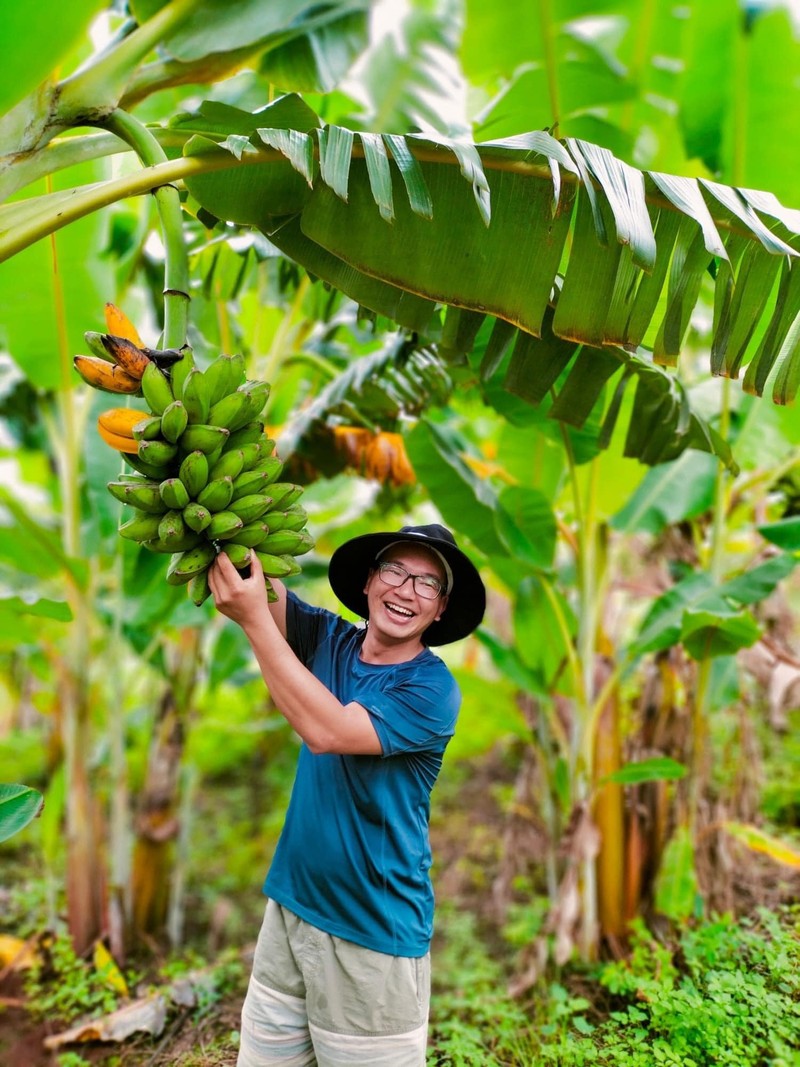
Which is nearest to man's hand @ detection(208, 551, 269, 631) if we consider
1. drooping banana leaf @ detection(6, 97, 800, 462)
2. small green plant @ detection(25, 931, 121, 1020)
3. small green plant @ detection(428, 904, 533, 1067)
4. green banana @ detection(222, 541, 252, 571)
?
green banana @ detection(222, 541, 252, 571)

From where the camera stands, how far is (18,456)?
4.80 meters

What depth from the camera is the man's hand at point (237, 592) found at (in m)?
1.26

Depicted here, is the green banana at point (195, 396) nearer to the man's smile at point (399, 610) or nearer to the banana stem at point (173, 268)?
the banana stem at point (173, 268)

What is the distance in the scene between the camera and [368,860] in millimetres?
1503

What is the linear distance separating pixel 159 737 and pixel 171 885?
0.75m

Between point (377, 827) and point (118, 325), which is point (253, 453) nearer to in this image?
point (118, 325)

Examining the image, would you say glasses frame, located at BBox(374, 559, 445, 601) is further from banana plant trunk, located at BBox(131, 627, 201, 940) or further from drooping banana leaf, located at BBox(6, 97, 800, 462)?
banana plant trunk, located at BBox(131, 627, 201, 940)

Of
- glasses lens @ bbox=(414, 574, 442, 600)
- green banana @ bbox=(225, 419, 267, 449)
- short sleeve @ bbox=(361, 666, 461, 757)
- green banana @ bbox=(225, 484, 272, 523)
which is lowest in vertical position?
short sleeve @ bbox=(361, 666, 461, 757)

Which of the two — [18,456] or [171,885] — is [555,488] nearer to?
[171,885]

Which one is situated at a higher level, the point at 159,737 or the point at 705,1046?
the point at 159,737

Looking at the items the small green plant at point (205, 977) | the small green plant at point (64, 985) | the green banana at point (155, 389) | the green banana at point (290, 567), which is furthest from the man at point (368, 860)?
the small green plant at point (64, 985)

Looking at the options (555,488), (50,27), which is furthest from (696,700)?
(50,27)

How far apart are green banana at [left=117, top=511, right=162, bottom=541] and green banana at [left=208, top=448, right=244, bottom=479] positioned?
0.39 ft

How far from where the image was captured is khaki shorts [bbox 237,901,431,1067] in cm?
148
